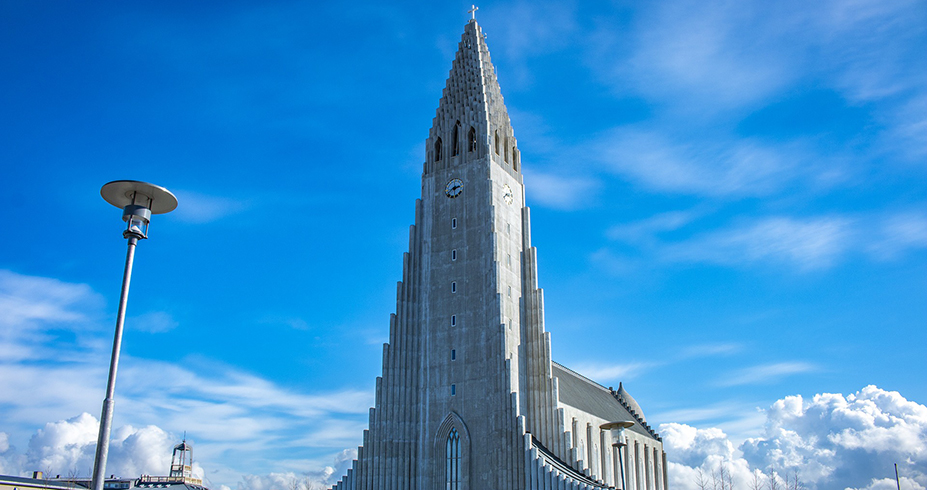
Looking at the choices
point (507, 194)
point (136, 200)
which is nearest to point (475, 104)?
point (507, 194)

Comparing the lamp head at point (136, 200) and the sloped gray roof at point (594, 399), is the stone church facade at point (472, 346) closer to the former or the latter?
the sloped gray roof at point (594, 399)

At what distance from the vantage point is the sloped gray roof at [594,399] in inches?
3155

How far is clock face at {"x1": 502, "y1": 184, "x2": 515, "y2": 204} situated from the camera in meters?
70.9

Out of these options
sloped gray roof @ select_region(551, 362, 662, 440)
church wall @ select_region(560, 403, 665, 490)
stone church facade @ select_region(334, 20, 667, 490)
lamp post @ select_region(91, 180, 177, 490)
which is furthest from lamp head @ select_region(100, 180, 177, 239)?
sloped gray roof @ select_region(551, 362, 662, 440)

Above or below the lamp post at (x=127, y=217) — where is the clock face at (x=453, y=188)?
above

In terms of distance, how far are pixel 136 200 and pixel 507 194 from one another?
51166 mm

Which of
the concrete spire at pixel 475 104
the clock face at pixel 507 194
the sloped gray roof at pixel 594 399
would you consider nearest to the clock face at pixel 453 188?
the concrete spire at pixel 475 104

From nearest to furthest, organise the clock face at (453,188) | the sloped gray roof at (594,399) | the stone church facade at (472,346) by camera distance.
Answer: the stone church facade at (472,346) < the clock face at (453,188) < the sloped gray roof at (594,399)

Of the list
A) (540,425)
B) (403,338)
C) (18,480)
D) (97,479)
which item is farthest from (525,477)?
(18,480)

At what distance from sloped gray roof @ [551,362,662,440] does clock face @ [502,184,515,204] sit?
19.0 meters

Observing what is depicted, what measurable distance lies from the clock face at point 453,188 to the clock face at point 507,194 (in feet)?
13.3

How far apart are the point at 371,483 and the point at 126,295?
45897 mm

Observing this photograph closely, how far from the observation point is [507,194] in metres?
71.4

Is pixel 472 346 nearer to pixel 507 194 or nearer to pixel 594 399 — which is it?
pixel 507 194
